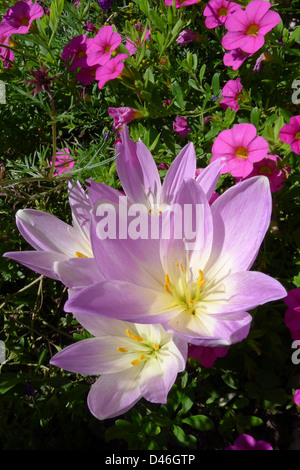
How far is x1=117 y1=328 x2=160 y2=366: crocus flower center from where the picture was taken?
86 cm

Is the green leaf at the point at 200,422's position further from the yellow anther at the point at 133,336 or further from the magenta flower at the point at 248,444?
the yellow anther at the point at 133,336

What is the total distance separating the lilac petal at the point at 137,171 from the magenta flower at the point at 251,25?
0.57m

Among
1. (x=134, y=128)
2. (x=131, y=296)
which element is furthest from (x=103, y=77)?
(x=131, y=296)

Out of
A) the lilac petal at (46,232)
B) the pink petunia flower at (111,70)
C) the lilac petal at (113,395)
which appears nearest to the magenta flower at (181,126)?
the pink petunia flower at (111,70)

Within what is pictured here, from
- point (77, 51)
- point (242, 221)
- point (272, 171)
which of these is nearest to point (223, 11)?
point (77, 51)

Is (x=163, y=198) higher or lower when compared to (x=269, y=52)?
lower

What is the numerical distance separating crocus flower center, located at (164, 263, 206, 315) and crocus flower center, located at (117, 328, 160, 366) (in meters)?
0.11

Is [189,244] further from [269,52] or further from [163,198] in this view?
[269,52]

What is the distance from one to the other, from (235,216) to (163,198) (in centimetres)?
20

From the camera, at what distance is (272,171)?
1.11m

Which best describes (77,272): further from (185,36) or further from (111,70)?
(185,36)

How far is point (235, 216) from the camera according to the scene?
0.79 meters

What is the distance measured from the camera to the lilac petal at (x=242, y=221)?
2.49ft
